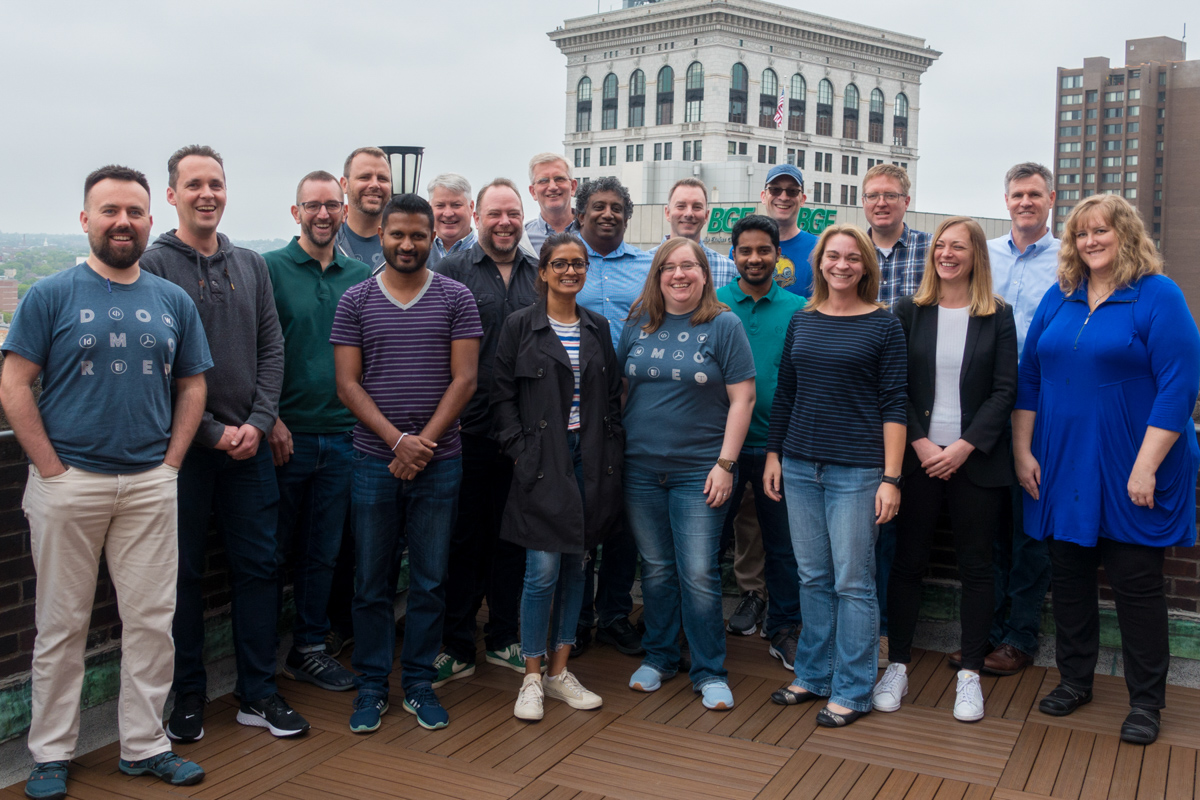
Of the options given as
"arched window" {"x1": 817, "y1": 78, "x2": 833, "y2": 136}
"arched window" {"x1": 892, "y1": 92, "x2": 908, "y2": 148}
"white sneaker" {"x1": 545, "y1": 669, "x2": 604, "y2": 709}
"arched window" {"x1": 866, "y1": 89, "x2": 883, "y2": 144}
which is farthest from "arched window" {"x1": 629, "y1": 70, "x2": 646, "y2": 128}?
"white sneaker" {"x1": 545, "y1": 669, "x2": 604, "y2": 709}

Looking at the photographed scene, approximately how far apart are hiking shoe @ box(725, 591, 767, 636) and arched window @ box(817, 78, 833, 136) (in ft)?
254

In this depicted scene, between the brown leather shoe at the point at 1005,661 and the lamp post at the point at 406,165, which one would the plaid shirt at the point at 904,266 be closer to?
the brown leather shoe at the point at 1005,661

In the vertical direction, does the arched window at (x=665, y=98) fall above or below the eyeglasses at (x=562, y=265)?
above

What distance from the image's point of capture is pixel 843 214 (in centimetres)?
5462

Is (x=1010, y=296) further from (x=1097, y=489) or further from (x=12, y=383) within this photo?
(x=12, y=383)

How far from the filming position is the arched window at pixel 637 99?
250 ft

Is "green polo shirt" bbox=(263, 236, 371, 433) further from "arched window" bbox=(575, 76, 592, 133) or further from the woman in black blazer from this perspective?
"arched window" bbox=(575, 76, 592, 133)

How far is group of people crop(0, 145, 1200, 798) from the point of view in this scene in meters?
3.61

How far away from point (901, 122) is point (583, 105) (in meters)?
25.7

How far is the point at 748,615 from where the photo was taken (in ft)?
16.6

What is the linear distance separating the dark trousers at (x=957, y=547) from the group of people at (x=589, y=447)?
0.01 meters

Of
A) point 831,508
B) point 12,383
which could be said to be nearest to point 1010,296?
point 831,508

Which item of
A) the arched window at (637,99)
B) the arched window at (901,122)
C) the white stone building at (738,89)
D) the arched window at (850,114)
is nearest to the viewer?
A: the white stone building at (738,89)

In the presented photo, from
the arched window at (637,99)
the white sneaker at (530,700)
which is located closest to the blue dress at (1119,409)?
the white sneaker at (530,700)
